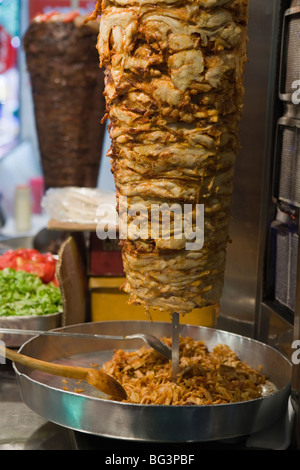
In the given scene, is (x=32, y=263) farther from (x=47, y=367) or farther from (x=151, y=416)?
(x=151, y=416)

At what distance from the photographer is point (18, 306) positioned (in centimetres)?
206

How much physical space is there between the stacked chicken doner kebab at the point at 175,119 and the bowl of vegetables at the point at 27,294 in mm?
765

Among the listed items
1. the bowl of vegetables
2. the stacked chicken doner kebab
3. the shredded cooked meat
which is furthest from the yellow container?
the stacked chicken doner kebab

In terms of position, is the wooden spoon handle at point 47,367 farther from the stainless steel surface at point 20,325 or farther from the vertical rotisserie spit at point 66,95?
the vertical rotisserie spit at point 66,95

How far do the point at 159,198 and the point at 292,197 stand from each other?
50cm

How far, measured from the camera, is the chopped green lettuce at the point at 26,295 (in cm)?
204

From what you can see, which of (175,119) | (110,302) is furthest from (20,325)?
(175,119)

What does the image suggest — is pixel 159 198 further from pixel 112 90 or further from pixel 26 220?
pixel 26 220

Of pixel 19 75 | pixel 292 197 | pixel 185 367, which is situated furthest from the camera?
pixel 19 75

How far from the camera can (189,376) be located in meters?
1.44

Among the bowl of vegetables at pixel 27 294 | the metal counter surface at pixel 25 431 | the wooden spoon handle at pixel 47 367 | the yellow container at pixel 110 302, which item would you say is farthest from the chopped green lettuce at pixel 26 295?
the wooden spoon handle at pixel 47 367

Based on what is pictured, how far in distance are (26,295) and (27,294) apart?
0.04 feet

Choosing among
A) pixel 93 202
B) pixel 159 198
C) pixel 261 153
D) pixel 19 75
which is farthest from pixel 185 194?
pixel 19 75

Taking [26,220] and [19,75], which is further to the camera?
[19,75]
